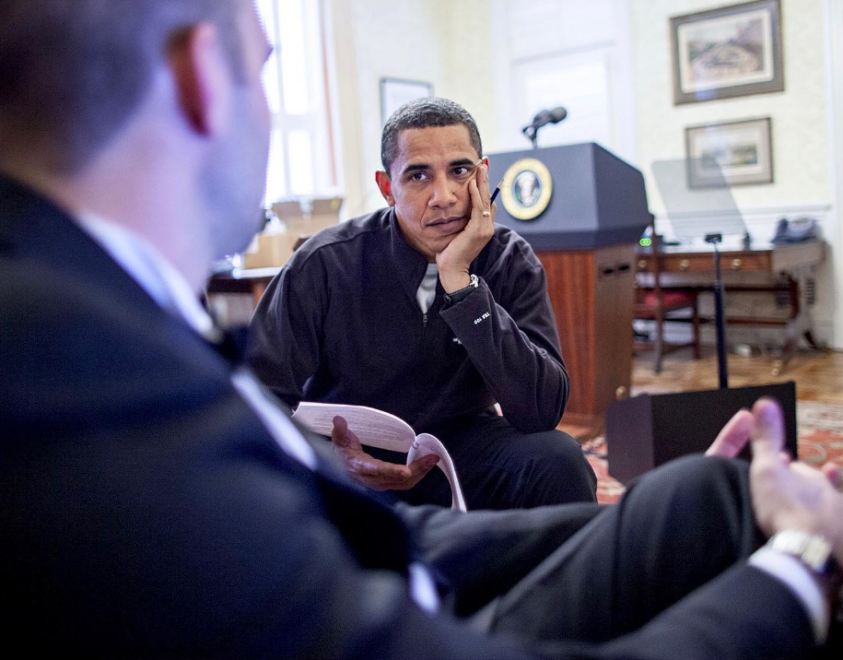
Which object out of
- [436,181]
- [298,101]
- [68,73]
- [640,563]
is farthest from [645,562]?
[298,101]

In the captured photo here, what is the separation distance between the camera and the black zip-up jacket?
1718 mm

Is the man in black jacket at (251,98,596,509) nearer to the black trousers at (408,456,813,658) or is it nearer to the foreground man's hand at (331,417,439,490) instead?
the foreground man's hand at (331,417,439,490)

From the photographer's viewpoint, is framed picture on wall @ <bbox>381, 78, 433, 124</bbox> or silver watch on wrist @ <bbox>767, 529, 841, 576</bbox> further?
framed picture on wall @ <bbox>381, 78, 433, 124</bbox>

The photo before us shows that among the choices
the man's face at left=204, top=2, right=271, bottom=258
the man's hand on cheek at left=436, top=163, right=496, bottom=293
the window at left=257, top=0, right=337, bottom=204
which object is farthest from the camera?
the window at left=257, top=0, right=337, bottom=204

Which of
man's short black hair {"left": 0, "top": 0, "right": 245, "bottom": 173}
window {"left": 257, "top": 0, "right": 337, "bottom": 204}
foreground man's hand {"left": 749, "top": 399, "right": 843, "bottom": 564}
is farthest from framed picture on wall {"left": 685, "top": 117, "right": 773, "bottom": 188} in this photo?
man's short black hair {"left": 0, "top": 0, "right": 245, "bottom": 173}

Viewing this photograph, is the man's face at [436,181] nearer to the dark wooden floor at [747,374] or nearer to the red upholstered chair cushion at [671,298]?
the dark wooden floor at [747,374]

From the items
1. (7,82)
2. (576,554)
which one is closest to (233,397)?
(7,82)

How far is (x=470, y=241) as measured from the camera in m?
1.66

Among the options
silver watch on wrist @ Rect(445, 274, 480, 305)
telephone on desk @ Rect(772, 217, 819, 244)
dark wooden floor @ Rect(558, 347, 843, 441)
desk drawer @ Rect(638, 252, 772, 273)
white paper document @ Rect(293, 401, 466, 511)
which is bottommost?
dark wooden floor @ Rect(558, 347, 843, 441)

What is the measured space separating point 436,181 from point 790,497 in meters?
1.18

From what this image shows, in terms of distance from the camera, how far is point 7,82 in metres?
0.48

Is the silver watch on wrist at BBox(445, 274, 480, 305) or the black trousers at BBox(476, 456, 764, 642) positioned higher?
the silver watch on wrist at BBox(445, 274, 480, 305)

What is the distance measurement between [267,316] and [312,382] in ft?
0.62

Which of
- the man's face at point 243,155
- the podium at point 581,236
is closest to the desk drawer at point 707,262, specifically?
the podium at point 581,236
